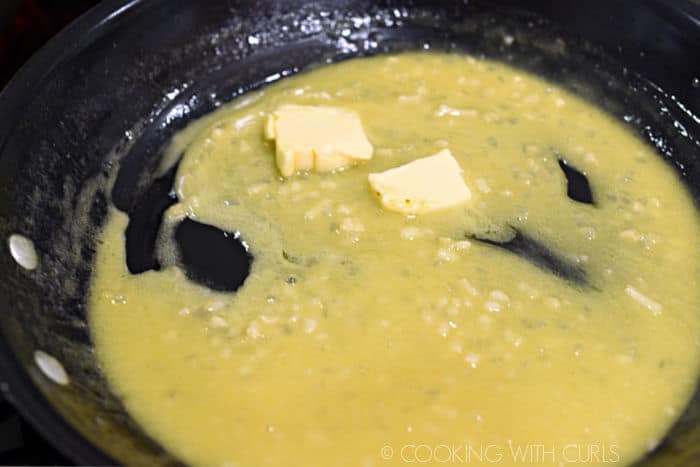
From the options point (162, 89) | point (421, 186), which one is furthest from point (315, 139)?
point (162, 89)

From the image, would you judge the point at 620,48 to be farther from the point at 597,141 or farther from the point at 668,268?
the point at 668,268

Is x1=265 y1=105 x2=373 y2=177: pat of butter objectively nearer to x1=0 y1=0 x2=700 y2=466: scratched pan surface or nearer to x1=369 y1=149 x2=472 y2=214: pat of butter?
x1=369 y1=149 x2=472 y2=214: pat of butter

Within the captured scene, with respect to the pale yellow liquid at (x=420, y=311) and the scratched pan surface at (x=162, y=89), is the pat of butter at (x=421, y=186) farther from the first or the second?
the scratched pan surface at (x=162, y=89)

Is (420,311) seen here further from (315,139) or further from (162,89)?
(162,89)

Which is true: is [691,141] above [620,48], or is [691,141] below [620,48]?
below

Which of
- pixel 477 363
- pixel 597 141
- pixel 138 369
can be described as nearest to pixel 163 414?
pixel 138 369
